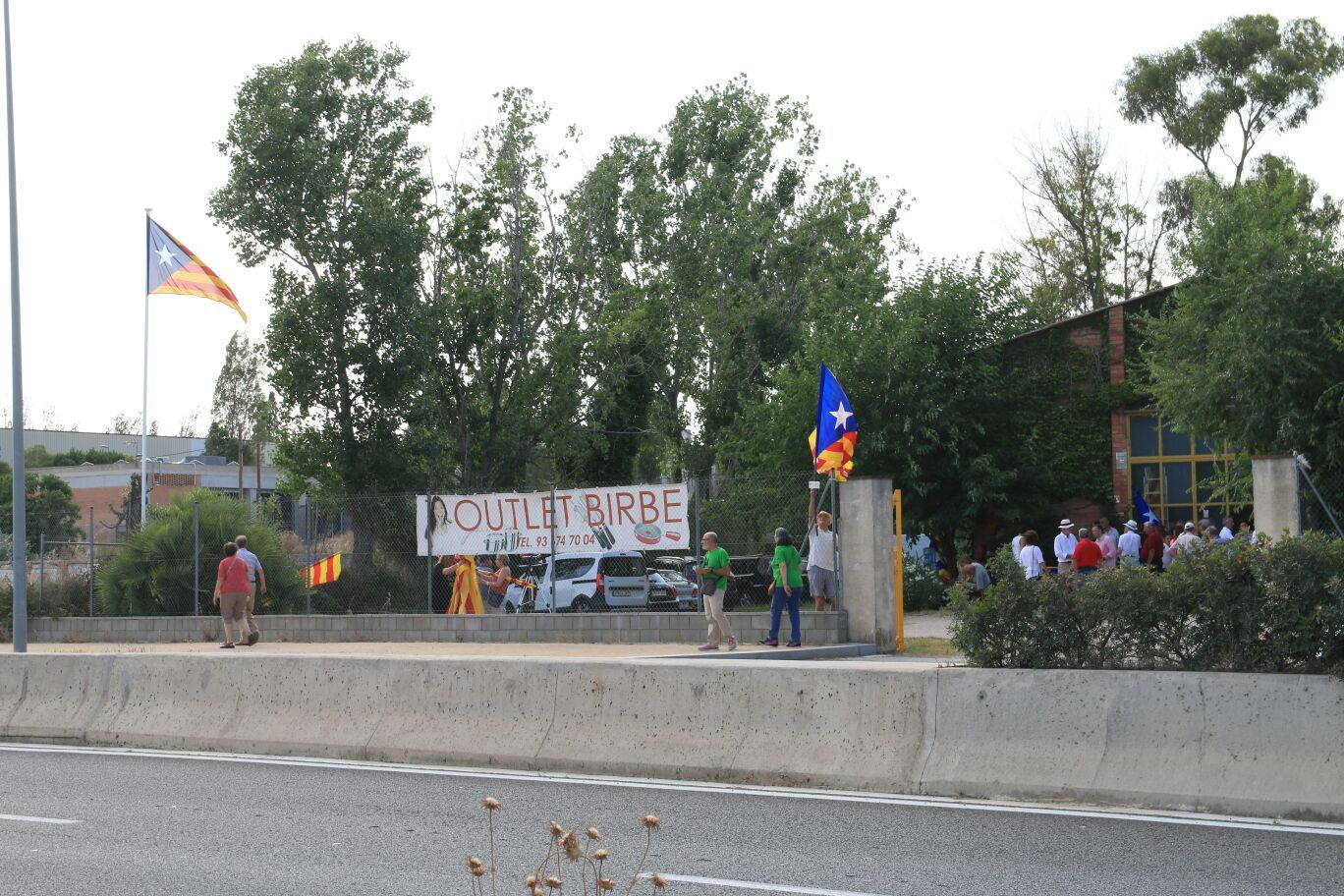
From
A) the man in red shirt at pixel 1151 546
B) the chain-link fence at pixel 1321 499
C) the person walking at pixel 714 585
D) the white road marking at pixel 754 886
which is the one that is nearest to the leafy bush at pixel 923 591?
the man in red shirt at pixel 1151 546

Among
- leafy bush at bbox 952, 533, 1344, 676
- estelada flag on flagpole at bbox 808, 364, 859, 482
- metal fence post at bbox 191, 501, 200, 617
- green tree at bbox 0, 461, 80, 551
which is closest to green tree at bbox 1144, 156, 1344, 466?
estelada flag on flagpole at bbox 808, 364, 859, 482

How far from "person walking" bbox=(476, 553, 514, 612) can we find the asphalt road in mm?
13415

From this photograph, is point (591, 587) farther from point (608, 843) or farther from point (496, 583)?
point (608, 843)

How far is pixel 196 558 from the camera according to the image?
85.5ft

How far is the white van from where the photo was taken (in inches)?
944

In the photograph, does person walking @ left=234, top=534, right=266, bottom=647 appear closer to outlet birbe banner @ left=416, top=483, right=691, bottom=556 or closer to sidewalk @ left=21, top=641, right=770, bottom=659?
sidewalk @ left=21, top=641, right=770, bottom=659

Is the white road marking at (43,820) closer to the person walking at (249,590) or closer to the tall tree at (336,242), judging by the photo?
the person walking at (249,590)

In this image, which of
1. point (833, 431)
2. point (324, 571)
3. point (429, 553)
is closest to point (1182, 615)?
point (833, 431)

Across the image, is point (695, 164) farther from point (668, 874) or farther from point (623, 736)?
point (668, 874)

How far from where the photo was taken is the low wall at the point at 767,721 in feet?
27.1

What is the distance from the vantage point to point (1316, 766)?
26.3ft

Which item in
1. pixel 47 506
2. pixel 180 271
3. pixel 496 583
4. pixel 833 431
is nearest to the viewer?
pixel 833 431

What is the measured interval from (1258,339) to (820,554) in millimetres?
12567

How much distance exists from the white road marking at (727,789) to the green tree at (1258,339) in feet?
66.3
